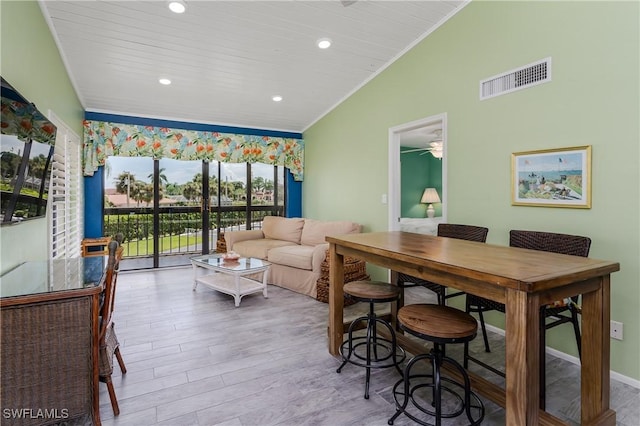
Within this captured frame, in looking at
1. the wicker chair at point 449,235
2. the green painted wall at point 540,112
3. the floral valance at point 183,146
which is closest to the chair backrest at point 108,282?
the wicker chair at point 449,235

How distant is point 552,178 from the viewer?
2686 mm

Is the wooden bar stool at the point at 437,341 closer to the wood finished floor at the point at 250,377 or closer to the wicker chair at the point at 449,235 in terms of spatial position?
the wood finished floor at the point at 250,377

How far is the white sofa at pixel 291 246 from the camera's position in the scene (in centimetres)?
419

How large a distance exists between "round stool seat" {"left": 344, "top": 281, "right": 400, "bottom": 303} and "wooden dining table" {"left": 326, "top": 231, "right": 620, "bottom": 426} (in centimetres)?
22

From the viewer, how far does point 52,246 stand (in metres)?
3.14

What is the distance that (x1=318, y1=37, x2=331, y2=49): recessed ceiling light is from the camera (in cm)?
360

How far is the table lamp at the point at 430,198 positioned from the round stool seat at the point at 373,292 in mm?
5748

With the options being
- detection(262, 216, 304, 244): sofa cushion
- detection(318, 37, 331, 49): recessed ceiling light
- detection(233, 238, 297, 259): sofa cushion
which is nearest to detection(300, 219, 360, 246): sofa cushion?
detection(262, 216, 304, 244): sofa cushion

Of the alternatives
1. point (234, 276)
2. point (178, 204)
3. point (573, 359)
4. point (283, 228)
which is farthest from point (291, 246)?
point (573, 359)

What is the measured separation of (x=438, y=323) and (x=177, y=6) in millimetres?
3154

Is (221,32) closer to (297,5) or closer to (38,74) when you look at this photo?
(297,5)

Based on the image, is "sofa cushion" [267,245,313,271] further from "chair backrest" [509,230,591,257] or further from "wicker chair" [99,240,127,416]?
"wicker chair" [99,240,127,416]

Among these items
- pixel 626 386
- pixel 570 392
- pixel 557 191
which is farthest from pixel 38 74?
pixel 626 386

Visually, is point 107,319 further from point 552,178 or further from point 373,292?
point 552,178
